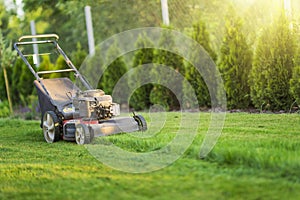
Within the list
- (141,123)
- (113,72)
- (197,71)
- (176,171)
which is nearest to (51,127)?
(141,123)

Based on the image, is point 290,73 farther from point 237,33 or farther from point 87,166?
point 87,166

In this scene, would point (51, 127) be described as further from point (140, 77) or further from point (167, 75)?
point (140, 77)

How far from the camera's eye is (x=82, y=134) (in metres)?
6.40

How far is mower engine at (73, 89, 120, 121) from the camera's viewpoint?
21.7 ft

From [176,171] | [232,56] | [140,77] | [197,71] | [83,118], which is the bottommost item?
[176,171]

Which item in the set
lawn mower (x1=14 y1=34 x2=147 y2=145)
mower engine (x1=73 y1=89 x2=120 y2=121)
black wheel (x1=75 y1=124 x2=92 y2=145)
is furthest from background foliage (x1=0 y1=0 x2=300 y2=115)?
black wheel (x1=75 y1=124 x2=92 y2=145)

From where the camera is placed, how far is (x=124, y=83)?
39.5 feet

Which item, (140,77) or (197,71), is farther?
(140,77)

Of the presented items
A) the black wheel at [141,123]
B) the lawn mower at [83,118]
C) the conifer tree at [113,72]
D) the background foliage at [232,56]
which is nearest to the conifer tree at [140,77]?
the background foliage at [232,56]

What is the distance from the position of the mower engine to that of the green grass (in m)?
0.45

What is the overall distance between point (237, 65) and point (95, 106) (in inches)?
128

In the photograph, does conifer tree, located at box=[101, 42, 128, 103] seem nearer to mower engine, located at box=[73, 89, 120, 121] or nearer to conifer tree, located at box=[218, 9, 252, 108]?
conifer tree, located at box=[218, 9, 252, 108]

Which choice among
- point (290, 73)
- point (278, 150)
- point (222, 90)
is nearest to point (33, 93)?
point (222, 90)

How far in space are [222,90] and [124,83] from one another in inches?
137
